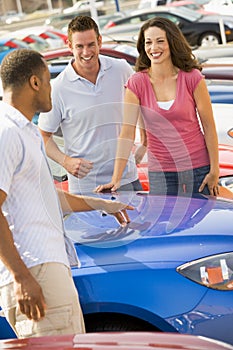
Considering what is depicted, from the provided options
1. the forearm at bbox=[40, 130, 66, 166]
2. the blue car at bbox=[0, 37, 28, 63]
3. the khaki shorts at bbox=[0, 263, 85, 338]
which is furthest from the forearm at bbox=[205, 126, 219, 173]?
the blue car at bbox=[0, 37, 28, 63]

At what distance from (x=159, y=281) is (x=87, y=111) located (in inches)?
63.3

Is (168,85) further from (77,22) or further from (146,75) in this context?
(77,22)

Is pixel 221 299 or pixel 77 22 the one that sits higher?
pixel 77 22

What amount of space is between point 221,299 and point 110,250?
1.91 feet

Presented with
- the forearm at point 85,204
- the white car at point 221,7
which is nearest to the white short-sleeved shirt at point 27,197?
the forearm at point 85,204

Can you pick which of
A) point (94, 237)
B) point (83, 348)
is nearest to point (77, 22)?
point (94, 237)

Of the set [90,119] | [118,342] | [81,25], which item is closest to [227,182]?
Answer: [90,119]

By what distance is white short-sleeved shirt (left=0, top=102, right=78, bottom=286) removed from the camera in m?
3.33

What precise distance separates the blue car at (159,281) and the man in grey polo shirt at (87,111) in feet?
3.51

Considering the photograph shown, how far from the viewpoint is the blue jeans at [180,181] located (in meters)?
4.98

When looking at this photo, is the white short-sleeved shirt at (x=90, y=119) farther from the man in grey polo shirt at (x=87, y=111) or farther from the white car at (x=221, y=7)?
the white car at (x=221, y=7)

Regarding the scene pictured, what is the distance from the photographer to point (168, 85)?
16.3 feet

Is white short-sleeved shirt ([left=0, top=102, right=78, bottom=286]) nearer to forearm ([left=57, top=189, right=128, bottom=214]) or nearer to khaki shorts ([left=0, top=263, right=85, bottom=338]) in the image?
khaki shorts ([left=0, top=263, right=85, bottom=338])

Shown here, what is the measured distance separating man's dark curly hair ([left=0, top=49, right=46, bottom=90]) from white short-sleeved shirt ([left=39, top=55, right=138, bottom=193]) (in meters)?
1.46
